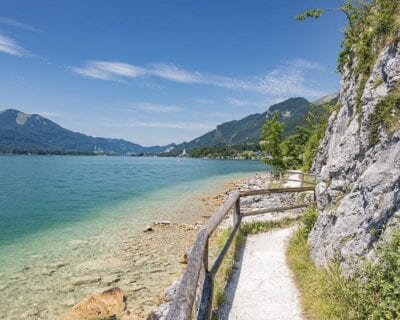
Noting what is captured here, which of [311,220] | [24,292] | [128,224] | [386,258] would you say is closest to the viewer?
[386,258]

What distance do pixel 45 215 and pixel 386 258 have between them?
3181cm

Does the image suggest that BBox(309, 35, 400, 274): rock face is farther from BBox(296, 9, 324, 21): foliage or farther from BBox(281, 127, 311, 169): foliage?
BBox(281, 127, 311, 169): foliage

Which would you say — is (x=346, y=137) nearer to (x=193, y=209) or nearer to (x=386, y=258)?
(x=386, y=258)

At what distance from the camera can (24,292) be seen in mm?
13258

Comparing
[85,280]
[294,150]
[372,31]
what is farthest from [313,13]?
[294,150]

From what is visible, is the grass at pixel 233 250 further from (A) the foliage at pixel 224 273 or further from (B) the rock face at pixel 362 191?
(B) the rock face at pixel 362 191

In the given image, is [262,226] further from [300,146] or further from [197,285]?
[300,146]

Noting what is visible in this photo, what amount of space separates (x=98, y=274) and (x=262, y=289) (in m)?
9.47

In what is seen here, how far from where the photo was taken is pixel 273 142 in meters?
48.1

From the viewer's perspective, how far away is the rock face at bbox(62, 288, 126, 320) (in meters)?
10.8

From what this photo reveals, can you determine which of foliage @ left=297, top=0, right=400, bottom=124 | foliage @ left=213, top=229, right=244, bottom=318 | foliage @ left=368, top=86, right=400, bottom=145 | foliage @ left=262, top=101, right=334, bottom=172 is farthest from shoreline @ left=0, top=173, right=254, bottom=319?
foliage @ left=262, top=101, right=334, bottom=172

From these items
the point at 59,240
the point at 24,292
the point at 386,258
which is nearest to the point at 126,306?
the point at 24,292

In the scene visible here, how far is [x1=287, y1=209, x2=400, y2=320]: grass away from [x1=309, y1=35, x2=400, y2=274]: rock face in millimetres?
420

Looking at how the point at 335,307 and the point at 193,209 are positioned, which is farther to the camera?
the point at 193,209
